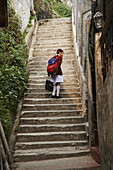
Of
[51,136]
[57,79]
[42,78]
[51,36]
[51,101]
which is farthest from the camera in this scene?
[51,36]

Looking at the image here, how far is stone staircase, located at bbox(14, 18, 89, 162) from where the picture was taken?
14.6 ft

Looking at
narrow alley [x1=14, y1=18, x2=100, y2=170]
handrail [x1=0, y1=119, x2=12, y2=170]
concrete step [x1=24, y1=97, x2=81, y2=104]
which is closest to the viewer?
handrail [x1=0, y1=119, x2=12, y2=170]

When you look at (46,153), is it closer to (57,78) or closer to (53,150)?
(53,150)

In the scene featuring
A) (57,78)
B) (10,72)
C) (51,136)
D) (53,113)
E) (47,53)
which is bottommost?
(51,136)

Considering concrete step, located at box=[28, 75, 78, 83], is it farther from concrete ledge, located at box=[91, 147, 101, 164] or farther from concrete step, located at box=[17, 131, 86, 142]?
concrete ledge, located at box=[91, 147, 101, 164]

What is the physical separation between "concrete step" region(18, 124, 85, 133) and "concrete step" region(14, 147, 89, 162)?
0.65 metres

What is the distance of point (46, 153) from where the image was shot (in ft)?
14.3

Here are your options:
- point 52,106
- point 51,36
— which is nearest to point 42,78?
point 52,106

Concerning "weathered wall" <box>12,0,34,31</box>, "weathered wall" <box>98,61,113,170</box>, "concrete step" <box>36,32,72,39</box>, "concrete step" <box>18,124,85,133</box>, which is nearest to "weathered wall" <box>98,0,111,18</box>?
"weathered wall" <box>98,61,113,170</box>

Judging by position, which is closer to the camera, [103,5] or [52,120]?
[103,5]

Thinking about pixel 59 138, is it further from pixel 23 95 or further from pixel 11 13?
pixel 11 13

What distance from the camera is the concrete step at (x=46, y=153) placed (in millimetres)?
4273

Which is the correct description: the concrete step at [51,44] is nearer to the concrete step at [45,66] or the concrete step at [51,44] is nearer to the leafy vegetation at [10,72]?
the concrete step at [45,66]

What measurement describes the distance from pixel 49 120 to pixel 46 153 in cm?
110
